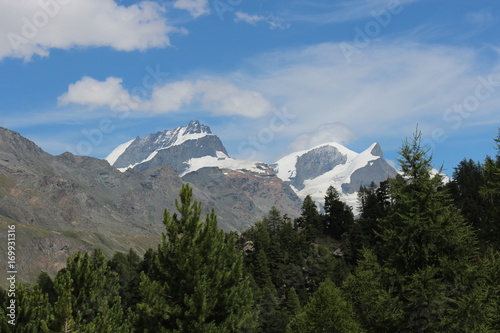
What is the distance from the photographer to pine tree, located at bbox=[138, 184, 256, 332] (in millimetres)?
23156

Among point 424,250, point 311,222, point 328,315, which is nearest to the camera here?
point 424,250

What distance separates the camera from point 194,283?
78.3 ft

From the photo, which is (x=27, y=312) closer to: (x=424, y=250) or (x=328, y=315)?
(x=424, y=250)

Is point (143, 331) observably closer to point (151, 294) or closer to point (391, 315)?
point (151, 294)

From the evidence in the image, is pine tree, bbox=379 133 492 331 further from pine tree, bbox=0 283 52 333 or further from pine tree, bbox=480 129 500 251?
pine tree, bbox=0 283 52 333

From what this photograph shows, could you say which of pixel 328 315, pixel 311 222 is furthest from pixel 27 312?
pixel 311 222

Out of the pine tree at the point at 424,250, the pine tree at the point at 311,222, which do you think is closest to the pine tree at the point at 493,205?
the pine tree at the point at 424,250

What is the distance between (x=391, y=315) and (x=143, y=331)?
1226 centimetres

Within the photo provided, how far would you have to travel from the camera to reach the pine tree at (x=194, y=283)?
23156mm

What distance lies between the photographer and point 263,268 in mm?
100688

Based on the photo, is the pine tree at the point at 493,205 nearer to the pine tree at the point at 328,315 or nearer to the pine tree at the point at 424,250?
the pine tree at the point at 424,250

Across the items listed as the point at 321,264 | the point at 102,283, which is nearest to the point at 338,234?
the point at 321,264

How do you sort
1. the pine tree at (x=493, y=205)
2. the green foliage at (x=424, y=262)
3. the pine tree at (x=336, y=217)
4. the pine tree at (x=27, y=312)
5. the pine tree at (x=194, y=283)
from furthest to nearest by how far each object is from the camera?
the pine tree at (x=336, y=217) → the pine tree at (x=493, y=205) → the pine tree at (x=27, y=312) → the pine tree at (x=194, y=283) → the green foliage at (x=424, y=262)

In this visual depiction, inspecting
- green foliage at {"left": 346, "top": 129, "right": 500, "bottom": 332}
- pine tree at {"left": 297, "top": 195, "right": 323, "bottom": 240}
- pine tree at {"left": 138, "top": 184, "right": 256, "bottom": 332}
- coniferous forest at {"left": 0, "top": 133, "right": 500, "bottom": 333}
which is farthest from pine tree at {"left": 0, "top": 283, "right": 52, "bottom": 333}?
pine tree at {"left": 297, "top": 195, "right": 323, "bottom": 240}
